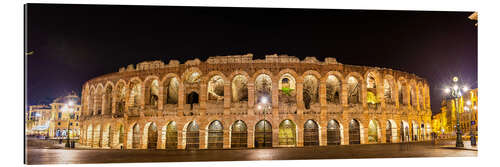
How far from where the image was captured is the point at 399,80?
2914cm

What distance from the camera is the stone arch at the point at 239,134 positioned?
24.4m

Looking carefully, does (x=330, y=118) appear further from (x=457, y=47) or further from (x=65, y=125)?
(x=65, y=125)

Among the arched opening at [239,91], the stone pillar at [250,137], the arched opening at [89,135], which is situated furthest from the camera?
the arched opening at [89,135]

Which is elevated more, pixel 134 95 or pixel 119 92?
pixel 119 92

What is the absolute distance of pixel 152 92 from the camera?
1170 inches

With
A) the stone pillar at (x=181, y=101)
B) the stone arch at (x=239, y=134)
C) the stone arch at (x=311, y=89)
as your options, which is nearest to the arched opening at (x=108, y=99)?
the stone pillar at (x=181, y=101)

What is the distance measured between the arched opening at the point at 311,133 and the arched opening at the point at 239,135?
4.64 m

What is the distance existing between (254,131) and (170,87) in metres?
9.06

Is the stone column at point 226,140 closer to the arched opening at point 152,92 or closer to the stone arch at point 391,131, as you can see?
the arched opening at point 152,92

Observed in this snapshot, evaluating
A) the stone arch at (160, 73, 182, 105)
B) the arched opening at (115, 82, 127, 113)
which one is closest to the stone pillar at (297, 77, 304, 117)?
the stone arch at (160, 73, 182, 105)

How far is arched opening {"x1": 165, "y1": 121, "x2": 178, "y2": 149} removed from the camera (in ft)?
84.0

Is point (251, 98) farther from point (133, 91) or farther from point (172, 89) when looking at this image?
point (133, 91)

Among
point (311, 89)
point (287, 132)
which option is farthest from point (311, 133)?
point (311, 89)

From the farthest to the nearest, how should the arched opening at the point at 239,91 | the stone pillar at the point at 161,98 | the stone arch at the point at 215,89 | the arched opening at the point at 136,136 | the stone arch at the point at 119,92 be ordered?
the arched opening at the point at 239,91 < the stone arch at the point at 119,92 < the stone arch at the point at 215,89 < the arched opening at the point at 136,136 < the stone pillar at the point at 161,98
